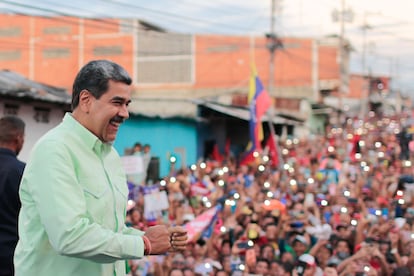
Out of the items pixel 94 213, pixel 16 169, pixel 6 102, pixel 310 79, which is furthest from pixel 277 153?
pixel 310 79

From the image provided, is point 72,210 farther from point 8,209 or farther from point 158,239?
point 8,209

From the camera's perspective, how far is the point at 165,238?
2.47 meters

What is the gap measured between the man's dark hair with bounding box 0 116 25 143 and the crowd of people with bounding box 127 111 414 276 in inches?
187

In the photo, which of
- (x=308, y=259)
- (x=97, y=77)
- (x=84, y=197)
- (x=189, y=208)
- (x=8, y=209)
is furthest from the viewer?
(x=189, y=208)

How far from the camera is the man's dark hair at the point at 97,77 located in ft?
7.96

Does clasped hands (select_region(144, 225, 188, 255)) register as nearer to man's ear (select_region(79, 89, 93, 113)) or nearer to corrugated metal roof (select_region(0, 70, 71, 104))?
man's ear (select_region(79, 89, 93, 113))

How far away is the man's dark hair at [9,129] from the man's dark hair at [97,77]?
1534 mm

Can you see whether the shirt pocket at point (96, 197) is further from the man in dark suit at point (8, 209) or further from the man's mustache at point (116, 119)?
the man in dark suit at point (8, 209)

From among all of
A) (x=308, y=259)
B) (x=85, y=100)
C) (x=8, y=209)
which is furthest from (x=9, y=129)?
(x=308, y=259)

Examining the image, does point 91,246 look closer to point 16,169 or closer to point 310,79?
point 16,169

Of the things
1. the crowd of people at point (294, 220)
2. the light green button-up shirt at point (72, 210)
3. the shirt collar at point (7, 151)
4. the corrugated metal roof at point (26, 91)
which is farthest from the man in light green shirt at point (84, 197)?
the corrugated metal roof at point (26, 91)

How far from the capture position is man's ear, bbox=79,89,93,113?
A: 244cm

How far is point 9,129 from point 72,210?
1.86m

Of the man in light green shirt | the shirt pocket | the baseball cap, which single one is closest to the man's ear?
the man in light green shirt
